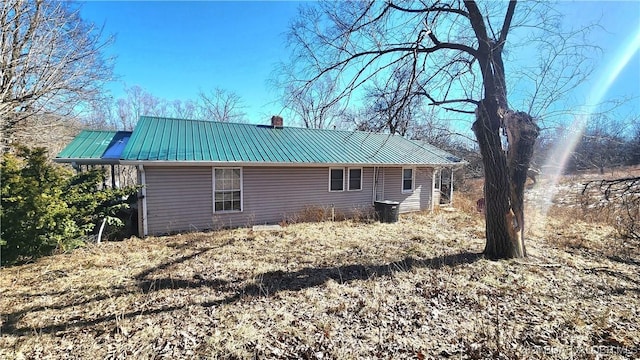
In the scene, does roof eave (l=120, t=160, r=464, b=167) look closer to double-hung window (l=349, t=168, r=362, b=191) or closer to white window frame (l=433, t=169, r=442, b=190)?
double-hung window (l=349, t=168, r=362, b=191)

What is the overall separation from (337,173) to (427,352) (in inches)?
350

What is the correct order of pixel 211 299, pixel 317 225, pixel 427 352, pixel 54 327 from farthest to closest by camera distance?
pixel 317 225, pixel 211 299, pixel 54 327, pixel 427 352

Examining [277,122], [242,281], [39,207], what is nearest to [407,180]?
[277,122]

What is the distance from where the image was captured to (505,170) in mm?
6039

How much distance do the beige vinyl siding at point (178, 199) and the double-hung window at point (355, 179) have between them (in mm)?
5663

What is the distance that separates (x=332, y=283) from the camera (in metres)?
4.93

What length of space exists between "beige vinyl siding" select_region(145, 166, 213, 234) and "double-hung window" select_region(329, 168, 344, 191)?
15.6 feet

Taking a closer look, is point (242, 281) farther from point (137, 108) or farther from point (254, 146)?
point (137, 108)

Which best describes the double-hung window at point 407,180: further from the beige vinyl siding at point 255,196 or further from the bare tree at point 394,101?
the bare tree at point 394,101

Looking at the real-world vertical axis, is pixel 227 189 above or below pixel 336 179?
below

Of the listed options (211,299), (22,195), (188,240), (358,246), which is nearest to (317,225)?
(358,246)

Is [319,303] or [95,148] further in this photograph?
[95,148]

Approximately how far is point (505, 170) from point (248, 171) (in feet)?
24.8

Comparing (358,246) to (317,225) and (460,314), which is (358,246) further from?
(460,314)
